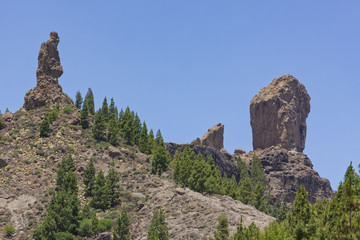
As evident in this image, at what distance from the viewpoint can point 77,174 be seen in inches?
4624

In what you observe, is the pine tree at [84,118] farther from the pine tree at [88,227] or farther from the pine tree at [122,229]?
the pine tree at [122,229]

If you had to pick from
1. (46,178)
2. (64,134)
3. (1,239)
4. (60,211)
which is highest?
(64,134)

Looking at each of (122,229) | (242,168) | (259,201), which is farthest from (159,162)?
(242,168)

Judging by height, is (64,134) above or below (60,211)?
above

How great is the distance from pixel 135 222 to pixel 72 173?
19748 mm

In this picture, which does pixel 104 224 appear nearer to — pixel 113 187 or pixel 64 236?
pixel 64 236

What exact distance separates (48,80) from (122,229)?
6771 centimetres

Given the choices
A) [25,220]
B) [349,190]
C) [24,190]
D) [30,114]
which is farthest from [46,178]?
[349,190]

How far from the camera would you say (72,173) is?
4336 inches

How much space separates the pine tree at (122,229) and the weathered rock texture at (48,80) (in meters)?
60.7

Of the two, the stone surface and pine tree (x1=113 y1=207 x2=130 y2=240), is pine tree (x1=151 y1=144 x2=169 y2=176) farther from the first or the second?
pine tree (x1=113 y1=207 x2=130 y2=240)

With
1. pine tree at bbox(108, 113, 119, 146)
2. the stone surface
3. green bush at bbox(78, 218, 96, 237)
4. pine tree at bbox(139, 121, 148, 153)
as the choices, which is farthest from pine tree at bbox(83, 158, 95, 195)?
pine tree at bbox(139, 121, 148, 153)

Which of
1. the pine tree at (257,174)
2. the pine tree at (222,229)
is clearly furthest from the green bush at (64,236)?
the pine tree at (257,174)

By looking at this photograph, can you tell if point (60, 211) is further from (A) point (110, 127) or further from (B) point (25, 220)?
(A) point (110, 127)
